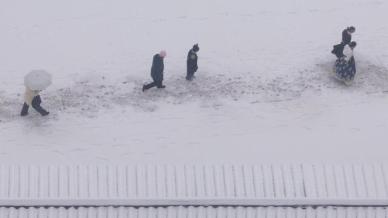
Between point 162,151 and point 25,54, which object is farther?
point 25,54

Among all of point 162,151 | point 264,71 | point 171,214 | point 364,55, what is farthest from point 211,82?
point 171,214

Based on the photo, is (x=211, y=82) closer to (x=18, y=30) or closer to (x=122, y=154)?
(x=122, y=154)

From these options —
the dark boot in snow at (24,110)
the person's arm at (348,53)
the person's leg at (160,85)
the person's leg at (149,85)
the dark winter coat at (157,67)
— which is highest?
the person's arm at (348,53)

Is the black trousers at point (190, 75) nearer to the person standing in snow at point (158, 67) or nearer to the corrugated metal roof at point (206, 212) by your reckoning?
the person standing in snow at point (158, 67)

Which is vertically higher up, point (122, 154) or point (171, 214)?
point (122, 154)

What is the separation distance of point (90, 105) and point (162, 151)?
2.23 m

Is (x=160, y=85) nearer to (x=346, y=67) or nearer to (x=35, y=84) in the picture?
(x=35, y=84)

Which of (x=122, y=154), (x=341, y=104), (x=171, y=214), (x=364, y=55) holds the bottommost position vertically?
(x=171, y=214)

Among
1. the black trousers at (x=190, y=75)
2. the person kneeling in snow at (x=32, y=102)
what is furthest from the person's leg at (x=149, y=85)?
the person kneeling in snow at (x=32, y=102)

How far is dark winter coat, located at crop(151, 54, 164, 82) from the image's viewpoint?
678 inches

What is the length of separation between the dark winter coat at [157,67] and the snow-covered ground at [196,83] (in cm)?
66

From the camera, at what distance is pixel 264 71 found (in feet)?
60.7

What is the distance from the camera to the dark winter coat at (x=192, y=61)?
17594 millimetres

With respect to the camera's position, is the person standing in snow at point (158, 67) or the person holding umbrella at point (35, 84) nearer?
the person holding umbrella at point (35, 84)
